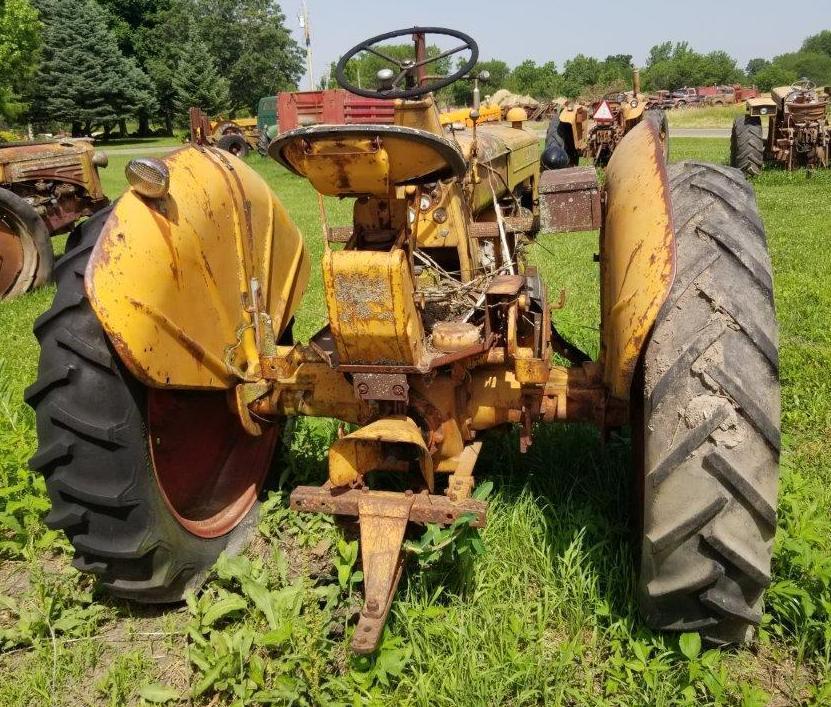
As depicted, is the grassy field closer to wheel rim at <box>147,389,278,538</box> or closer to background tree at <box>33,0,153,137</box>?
wheel rim at <box>147,389,278,538</box>

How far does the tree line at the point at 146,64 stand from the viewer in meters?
32.3

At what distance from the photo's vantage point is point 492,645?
2.32 metres

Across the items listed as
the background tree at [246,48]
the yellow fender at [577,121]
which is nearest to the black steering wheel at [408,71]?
the yellow fender at [577,121]

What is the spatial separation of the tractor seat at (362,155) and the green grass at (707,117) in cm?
2980

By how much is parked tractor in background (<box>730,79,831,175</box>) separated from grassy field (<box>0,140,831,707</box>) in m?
10.0

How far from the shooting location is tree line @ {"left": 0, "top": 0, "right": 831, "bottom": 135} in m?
32.3

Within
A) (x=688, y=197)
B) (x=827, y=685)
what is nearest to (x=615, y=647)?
(x=827, y=685)

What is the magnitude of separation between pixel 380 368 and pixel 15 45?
33.4 meters

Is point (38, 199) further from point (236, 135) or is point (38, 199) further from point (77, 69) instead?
point (77, 69)

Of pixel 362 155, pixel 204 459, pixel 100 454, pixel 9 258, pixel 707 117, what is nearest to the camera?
pixel 362 155

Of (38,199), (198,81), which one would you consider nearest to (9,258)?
(38,199)

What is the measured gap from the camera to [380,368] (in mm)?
2275

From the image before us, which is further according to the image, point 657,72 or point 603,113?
point 657,72

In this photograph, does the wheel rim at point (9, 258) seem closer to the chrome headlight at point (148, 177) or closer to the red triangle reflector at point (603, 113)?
the chrome headlight at point (148, 177)
